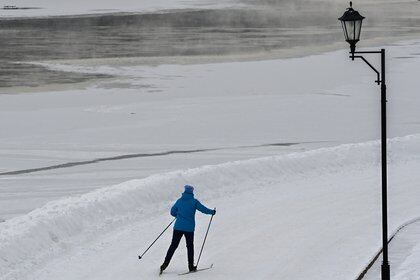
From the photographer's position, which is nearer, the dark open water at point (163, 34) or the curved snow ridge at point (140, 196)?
the curved snow ridge at point (140, 196)

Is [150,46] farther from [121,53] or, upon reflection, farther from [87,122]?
[87,122]

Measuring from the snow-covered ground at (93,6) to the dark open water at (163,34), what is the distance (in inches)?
147

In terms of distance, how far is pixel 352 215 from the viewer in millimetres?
19125

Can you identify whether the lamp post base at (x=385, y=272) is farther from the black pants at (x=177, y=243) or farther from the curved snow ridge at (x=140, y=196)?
the curved snow ridge at (x=140, y=196)

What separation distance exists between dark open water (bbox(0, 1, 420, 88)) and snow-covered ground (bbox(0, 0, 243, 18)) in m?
3.72

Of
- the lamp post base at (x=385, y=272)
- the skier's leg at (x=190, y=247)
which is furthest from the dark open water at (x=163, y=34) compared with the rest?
the lamp post base at (x=385, y=272)

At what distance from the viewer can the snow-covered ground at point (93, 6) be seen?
3243 inches

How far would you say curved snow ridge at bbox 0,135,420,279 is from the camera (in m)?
15.2

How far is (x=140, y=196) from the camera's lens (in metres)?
19.6

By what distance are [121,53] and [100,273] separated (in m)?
42.0

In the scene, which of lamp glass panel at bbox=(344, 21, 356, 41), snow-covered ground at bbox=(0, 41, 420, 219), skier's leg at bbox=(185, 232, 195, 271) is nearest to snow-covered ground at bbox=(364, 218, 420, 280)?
skier's leg at bbox=(185, 232, 195, 271)

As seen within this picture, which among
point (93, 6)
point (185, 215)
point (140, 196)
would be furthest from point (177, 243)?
point (93, 6)

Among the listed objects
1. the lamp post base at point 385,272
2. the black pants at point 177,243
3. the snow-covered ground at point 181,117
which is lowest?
the snow-covered ground at point 181,117

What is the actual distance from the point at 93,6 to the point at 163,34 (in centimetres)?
2498
